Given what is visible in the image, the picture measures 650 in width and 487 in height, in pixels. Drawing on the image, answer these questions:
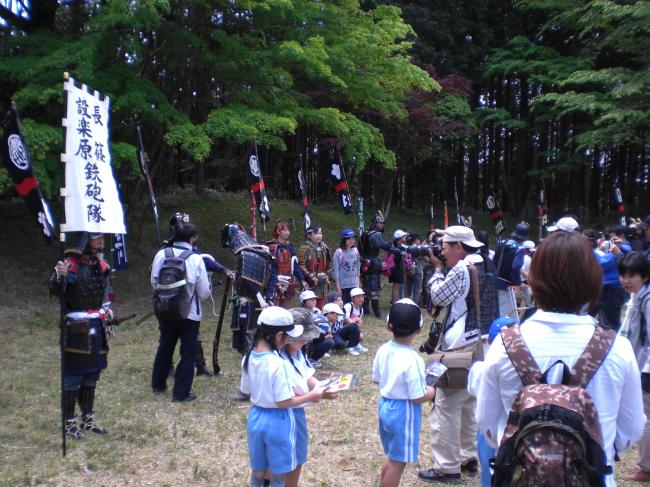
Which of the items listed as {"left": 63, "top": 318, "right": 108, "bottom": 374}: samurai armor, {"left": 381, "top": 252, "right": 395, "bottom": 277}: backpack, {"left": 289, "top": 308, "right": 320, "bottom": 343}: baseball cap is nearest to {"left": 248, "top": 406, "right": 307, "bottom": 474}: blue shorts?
{"left": 289, "top": 308, "right": 320, "bottom": 343}: baseball cap

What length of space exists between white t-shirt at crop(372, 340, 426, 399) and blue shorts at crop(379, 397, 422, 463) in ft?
0.22

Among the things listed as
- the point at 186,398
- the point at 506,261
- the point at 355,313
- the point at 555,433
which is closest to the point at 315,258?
the point at 355,313

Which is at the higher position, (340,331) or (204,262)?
(204,262)

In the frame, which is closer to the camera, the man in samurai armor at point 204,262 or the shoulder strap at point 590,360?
the shoulder strap at point 590,360

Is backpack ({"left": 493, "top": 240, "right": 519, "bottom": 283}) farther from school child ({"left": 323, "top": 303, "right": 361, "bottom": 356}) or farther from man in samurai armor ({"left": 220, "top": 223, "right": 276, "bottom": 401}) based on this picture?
man in samurai armor ({"left": 220, "top": 223, "right": 276, "bottom": 401})

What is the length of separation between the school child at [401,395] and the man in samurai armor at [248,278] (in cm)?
292

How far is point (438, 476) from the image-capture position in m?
4.03

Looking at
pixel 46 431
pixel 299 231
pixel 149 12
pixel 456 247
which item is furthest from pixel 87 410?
pixel 299 231

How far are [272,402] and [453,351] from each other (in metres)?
1.36

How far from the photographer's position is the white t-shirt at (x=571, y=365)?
1.87m

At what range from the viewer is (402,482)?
13.3 ft

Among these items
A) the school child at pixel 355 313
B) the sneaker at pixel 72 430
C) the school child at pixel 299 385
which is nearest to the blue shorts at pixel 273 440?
the school child at pixel 299 385

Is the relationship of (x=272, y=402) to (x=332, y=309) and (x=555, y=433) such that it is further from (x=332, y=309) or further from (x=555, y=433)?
(x=332, y=309)

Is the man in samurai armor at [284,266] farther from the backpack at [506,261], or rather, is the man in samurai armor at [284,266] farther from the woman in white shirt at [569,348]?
the woman in white shirt at [569,348]
